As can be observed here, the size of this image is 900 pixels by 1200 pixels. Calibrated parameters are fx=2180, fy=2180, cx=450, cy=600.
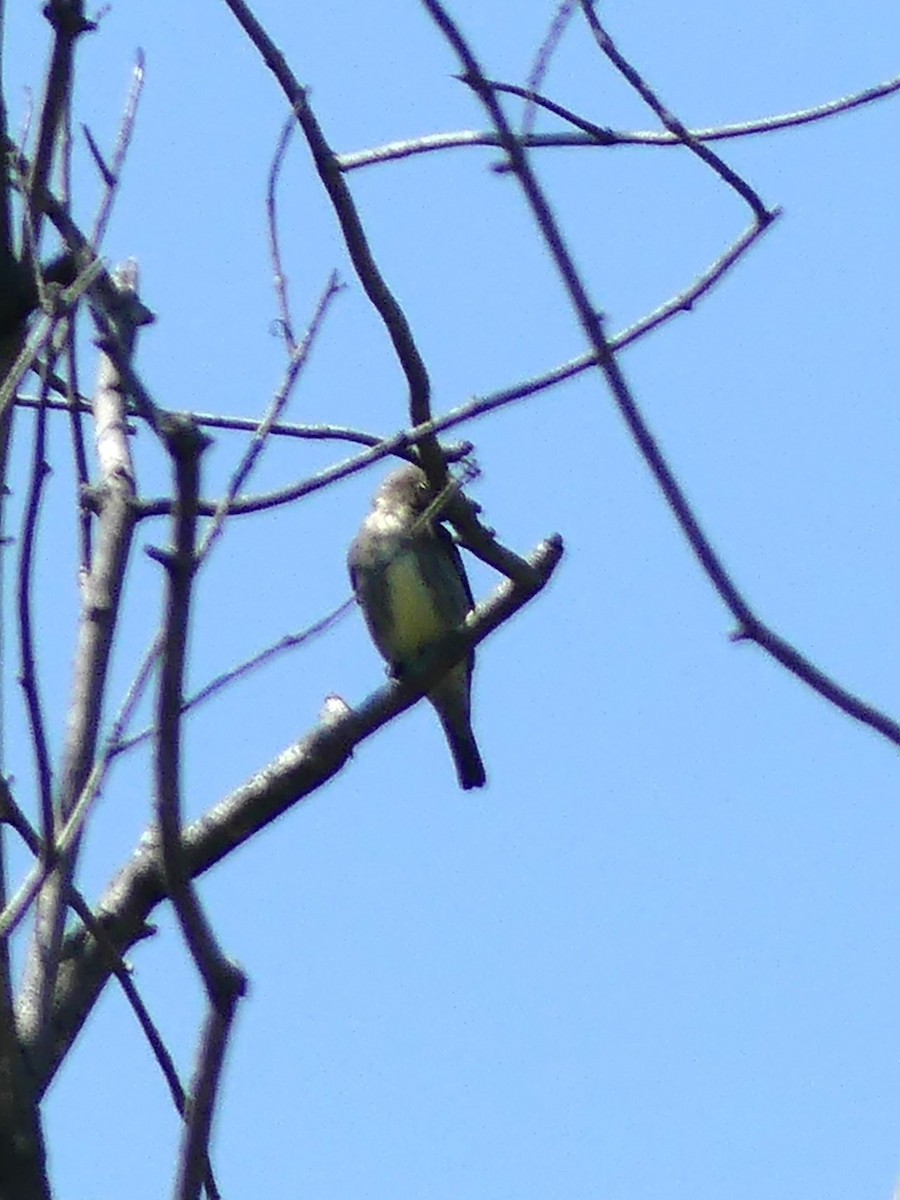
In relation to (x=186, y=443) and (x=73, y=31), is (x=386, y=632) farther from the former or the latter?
(x=186, y=443)

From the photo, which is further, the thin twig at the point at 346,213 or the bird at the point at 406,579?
the bird at the point at 406,579

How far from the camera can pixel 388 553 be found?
6715mm

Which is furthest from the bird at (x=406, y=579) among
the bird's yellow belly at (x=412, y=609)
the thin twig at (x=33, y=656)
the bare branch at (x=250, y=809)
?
the thin twig at (x=33, y=656)

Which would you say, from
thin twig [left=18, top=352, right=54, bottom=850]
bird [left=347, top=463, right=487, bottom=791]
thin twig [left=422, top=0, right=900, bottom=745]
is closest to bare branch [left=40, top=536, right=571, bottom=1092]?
thin twig [left=18, top=352, right=54, bottom=850]

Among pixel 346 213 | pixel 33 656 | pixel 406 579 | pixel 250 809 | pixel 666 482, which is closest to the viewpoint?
pixel 666 482

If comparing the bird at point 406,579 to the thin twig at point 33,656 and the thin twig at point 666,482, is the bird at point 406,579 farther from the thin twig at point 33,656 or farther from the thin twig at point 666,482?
the thin twig at point 666,482

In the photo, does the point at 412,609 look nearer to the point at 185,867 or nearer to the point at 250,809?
the point at 250,809

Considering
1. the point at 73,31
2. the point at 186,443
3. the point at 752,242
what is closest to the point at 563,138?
the point at 752,242

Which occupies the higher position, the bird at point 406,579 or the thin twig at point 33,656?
the bird at point 406,579

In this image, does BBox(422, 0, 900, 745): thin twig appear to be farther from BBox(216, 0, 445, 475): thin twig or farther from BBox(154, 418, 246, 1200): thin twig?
BBox(216, 0, 445, 475): thin twig

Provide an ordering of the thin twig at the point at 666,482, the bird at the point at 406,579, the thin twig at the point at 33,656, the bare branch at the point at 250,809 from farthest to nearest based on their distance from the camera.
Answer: the bird at the point at 406,579, the bare branch at the point at 250,809, the thin twig at the point at 33,656, the thin twig at the point at 666,482

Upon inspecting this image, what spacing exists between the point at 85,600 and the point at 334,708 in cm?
113

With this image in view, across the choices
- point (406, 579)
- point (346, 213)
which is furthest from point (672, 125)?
point (406, 579)

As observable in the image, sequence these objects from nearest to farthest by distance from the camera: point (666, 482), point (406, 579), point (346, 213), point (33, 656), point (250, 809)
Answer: point (666, 482), point (33, 656), point (346, 213), point (250, 809), point (406, 579)
